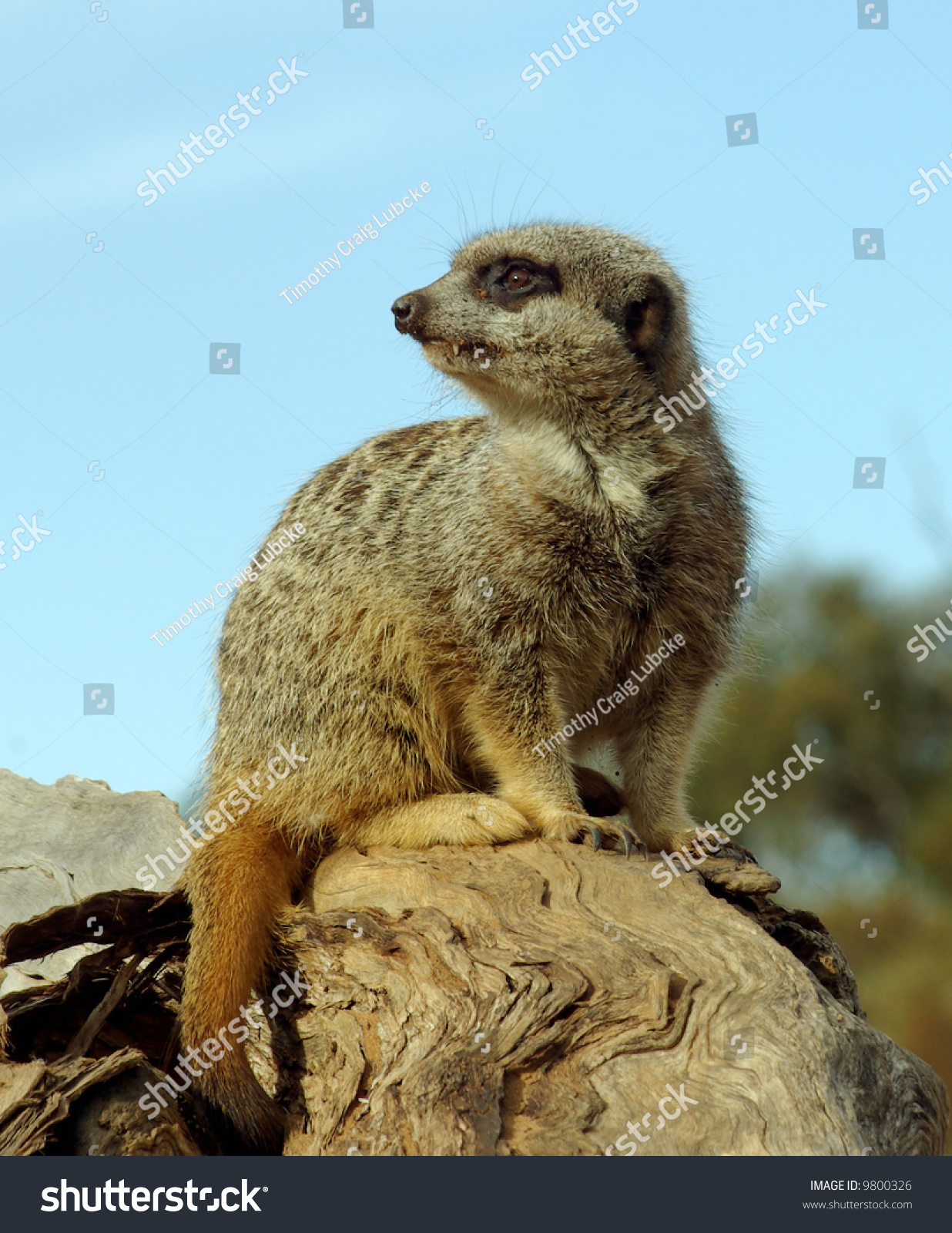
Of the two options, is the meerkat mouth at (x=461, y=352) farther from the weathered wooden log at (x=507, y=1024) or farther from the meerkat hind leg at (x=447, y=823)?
the weathered wooden log at (x=507, y=1024)

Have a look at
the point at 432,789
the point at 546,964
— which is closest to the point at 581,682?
the point at 432,789

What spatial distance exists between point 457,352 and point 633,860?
2097 mm

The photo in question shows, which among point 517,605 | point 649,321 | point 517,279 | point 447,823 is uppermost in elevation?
point 517,279

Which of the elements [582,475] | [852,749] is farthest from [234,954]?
[852,749]

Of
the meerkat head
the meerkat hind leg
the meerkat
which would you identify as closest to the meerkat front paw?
the meerkat

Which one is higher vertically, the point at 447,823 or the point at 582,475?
the point at 582,475

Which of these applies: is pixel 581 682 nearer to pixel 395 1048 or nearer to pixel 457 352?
pixel 457 352

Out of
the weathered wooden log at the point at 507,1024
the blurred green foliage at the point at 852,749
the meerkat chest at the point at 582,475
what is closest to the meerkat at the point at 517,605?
the meerkat chest at the point at 582,475

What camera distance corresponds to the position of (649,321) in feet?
15.9

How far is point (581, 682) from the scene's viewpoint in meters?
4.94

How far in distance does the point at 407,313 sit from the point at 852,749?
15181mm

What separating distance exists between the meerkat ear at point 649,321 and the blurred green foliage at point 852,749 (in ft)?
42.4

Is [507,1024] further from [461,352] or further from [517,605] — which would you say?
[461,352]

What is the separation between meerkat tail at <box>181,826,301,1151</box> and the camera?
3.87 metres
